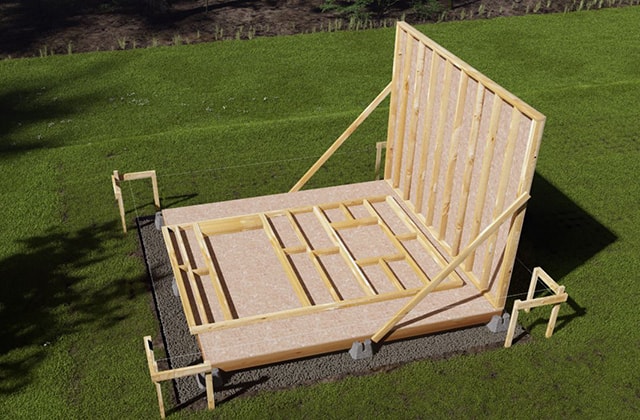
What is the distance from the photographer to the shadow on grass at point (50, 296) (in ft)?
36.0

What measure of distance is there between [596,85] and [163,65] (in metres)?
13.8

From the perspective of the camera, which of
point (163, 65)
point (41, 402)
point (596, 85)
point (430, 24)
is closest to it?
point (41, 402)

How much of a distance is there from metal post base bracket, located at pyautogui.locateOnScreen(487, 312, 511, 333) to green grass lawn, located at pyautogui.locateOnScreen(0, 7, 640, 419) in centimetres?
49

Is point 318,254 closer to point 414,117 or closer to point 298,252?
point 298,252

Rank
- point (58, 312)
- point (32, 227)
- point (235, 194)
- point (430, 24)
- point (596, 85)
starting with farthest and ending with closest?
1. point (430, 24)
2. point (596, 85)
3. point (235, 194)
4. point (32, 227)
5. point (58, 312)

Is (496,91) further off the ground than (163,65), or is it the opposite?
(496,91)

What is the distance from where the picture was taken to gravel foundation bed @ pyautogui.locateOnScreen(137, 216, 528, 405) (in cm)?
1034

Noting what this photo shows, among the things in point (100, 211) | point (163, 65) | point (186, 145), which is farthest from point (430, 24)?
point (100, 211)

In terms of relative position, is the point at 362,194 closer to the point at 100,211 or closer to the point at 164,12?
the point at 100,211

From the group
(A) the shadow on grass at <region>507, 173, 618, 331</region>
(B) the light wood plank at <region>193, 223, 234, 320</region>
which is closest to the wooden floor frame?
(B) the light wood plank at <region>193, 223, 234, 320</region>

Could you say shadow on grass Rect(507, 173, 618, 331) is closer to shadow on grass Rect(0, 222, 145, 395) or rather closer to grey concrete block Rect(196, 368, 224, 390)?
grey concrete block Rect(196, 368, 224, 390)

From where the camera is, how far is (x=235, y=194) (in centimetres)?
1541

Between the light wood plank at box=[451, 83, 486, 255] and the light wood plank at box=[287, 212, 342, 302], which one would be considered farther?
the light wood plank at box=[287, 212, 342, 302]

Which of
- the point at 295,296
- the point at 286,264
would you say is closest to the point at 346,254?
the point at 286,264
